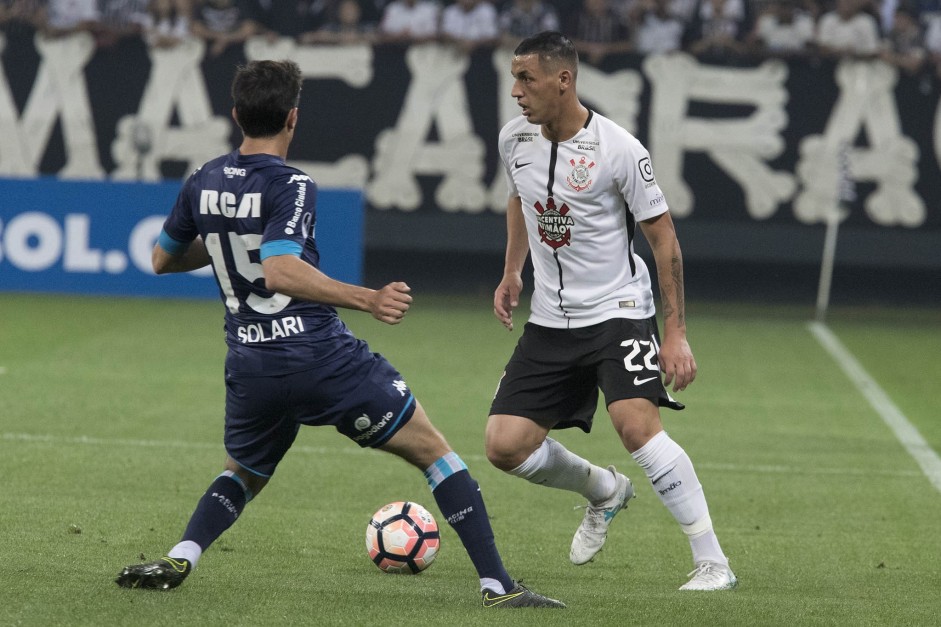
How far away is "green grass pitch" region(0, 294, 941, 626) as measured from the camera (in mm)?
4613

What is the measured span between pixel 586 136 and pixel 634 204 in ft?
1.06

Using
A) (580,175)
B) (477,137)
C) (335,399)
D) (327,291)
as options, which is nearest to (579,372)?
(580,175)

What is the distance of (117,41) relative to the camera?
1994 cm

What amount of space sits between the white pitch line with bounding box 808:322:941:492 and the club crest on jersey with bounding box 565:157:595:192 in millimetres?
3580

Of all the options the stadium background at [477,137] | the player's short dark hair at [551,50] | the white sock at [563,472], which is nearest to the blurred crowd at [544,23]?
the stadium background at [477,137]

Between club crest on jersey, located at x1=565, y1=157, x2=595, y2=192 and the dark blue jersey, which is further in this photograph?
club crest on jersey, located at x1=565, y1=157, x2=595, y2=192

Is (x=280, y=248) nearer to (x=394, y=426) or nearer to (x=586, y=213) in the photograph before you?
(x=394, y=426)

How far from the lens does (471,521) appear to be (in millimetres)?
4668

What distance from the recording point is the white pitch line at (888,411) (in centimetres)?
855

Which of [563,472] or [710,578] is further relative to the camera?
[563,472]

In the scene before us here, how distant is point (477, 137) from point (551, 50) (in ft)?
47.6

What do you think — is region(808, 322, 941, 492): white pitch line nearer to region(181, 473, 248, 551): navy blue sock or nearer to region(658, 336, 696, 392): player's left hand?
region(658, 336, 696, 392): player's left hand

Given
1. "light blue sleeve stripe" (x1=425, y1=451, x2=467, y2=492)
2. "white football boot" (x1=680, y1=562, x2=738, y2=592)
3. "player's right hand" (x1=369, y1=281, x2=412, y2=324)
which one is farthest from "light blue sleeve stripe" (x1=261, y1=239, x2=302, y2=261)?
"white football boot" (x1=680, y1=562, x2=738, y2=592)

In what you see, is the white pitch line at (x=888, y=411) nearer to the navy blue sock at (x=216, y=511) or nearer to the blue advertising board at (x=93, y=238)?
the navy blue sock at (x=216, y=511)
